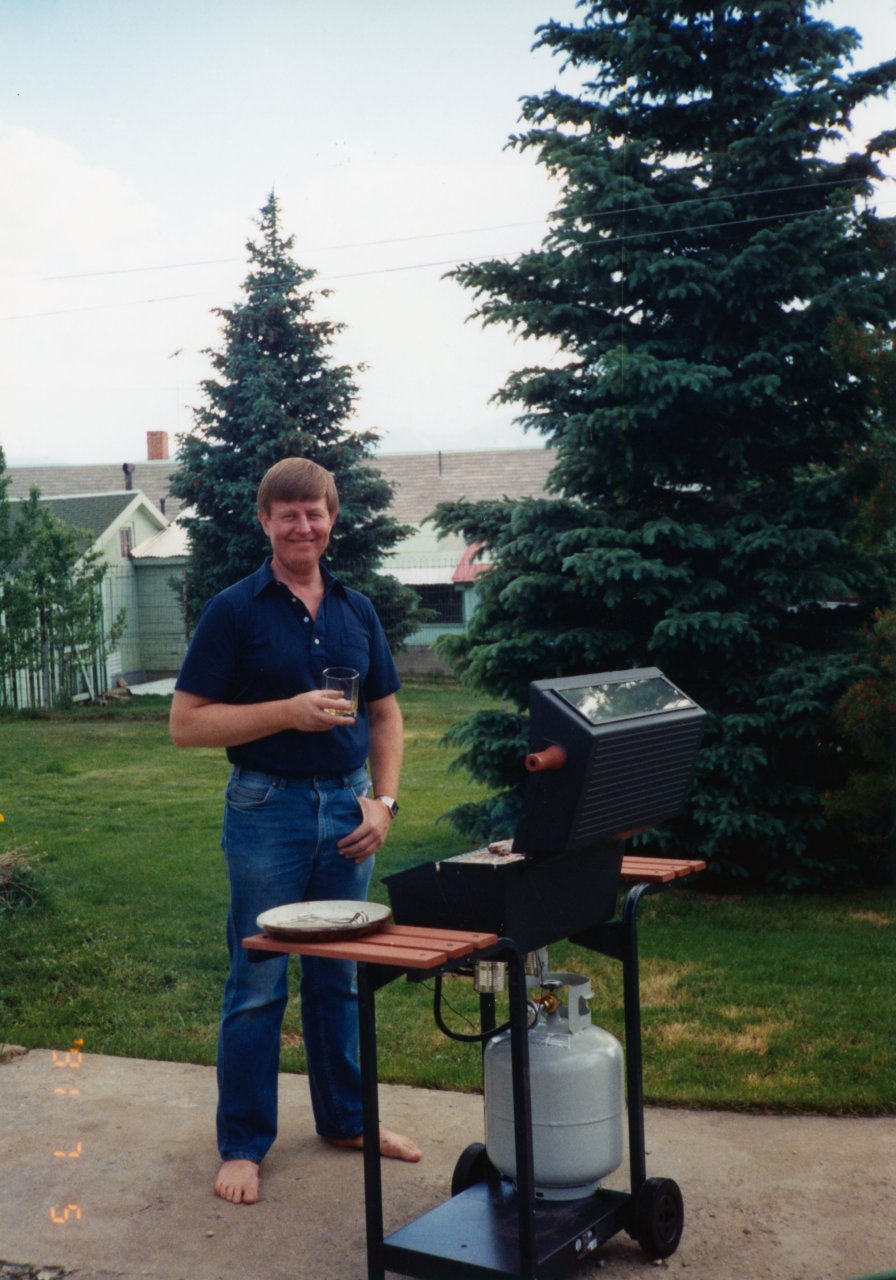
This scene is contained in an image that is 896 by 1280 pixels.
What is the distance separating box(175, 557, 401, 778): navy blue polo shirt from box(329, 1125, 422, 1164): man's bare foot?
96 cm

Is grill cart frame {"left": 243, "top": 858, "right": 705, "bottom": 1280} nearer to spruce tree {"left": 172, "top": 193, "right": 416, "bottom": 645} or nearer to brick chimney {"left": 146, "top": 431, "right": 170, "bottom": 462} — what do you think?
spruce tree {"left": 172, "top": 193, "right": 416, "bottom": 645}

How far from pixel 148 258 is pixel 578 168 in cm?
512

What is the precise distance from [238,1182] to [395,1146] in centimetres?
41

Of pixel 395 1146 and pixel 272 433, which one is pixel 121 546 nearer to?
pixel 272 433

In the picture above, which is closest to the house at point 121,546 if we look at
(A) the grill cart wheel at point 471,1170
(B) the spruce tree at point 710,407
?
(B) the spruce tree at point 710,407

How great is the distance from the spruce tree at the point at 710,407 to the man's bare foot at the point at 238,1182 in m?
3.60

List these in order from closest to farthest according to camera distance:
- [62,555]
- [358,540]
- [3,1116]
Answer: [3,1116], [62,555], [358,540]

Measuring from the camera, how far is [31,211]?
24.3 feet

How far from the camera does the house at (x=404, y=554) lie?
22000mm

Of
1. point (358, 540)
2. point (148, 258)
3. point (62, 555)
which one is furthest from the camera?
point (358, 540)

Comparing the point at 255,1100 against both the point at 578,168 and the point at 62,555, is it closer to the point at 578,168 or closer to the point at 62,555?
the point at 578,168

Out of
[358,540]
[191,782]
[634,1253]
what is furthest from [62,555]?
[634,1253]

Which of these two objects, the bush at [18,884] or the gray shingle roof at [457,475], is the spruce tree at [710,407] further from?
the gray shingle roof at [457,475]

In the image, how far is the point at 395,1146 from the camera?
10.6ft
